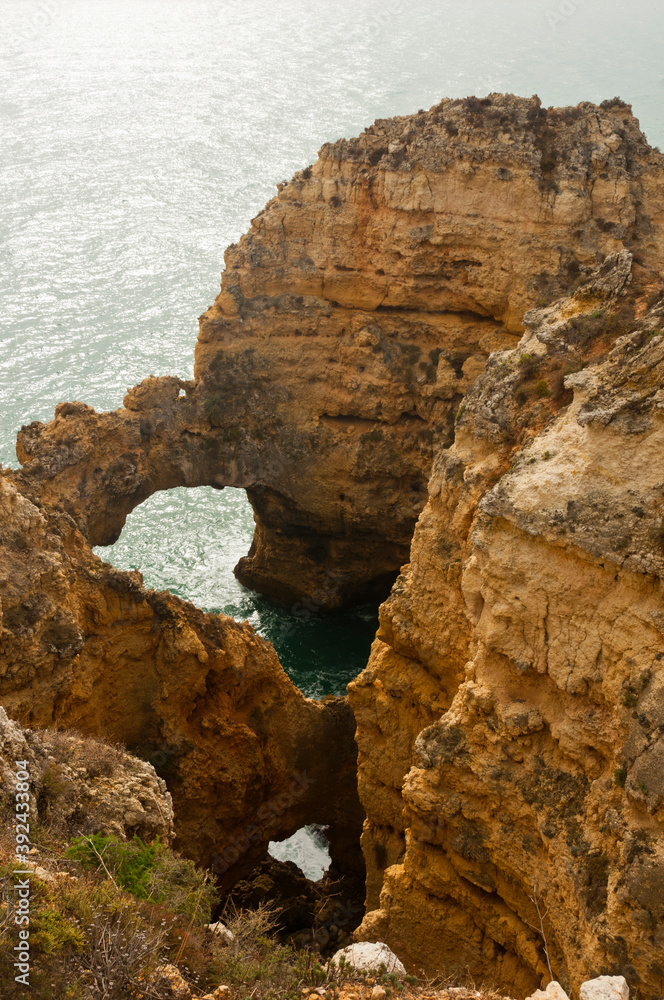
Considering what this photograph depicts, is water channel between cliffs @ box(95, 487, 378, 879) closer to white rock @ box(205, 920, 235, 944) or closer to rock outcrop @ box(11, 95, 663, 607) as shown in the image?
rock outcrop @ box(11, 95, 663, 607)

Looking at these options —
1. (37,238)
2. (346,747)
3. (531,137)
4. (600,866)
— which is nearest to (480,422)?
(600,866)

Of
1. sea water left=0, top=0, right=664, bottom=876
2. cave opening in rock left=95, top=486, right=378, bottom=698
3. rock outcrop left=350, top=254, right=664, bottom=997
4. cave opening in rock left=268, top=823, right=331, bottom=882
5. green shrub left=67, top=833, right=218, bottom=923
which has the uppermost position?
sea water left=0, top=0, right=664, bottom=876

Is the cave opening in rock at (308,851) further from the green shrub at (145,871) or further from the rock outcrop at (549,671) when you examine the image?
the green shrub at (145,871)

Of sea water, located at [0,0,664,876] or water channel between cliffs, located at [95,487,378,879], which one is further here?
sea water, located at [0,0,664,876]

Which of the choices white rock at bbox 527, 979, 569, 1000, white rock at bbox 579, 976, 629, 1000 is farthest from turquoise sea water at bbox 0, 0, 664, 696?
white rock at bbox 579, 976, 629, 1000

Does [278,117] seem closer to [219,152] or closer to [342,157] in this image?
[219,152]
